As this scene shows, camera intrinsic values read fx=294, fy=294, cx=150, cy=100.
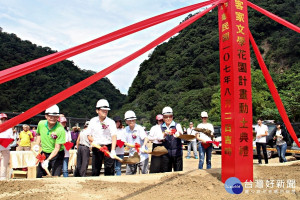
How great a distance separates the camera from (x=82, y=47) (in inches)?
136

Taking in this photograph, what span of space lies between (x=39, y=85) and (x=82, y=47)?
43.9 metres

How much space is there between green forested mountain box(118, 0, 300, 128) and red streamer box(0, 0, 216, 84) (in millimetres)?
30448

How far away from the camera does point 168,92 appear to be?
63469mm

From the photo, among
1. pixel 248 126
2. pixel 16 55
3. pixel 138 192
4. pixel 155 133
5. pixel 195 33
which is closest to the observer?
pixel 138 192

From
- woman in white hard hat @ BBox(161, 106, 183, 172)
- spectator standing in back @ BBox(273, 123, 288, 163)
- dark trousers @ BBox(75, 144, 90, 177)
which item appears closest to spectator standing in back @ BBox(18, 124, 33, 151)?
dark trousers @ BBox(75, 144, 90, 177)

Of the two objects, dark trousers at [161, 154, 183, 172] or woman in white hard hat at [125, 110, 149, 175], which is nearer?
dark trousers at [161, 154, 183, 172]

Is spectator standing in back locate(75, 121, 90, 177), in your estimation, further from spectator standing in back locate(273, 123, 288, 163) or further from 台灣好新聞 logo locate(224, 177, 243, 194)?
spectator standing in back locate(273, 123, 288, 163)

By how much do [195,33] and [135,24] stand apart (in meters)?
72.9

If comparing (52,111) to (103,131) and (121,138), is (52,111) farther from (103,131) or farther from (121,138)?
(121,138)

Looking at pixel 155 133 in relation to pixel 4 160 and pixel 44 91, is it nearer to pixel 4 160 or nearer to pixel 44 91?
pixel 4 160

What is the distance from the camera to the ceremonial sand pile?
385 cm

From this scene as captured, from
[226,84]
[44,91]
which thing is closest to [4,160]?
[226,84]

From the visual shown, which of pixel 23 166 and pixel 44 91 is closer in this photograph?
pixel 23 166

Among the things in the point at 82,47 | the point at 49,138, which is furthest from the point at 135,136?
the point at 82,47
